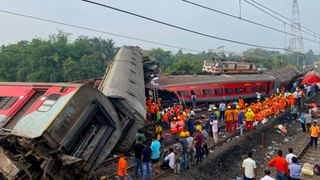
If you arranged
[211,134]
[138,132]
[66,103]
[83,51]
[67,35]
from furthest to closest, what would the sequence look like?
1. [67,35]
2. [83,51]
3. [211,134]
4. [138,132]
5. [66,103]

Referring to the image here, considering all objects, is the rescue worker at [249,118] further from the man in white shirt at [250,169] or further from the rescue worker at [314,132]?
the man in white shirt at [250,169]

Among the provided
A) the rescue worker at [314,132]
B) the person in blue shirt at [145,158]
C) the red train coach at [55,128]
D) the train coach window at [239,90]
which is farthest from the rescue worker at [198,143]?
the train coach window at [239,90]

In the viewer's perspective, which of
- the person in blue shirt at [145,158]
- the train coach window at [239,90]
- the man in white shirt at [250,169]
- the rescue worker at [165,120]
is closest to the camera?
the man in white shirt at [250,169]

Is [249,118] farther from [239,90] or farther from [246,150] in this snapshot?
[239,90]

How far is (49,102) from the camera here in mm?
9758

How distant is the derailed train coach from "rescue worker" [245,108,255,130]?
900 centimetres

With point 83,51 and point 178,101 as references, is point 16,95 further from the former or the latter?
point 83,51

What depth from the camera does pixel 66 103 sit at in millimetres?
9422

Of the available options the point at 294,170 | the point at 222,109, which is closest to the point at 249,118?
the point at 222,109

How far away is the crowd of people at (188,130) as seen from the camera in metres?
12.3

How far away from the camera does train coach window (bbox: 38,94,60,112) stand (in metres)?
9.52

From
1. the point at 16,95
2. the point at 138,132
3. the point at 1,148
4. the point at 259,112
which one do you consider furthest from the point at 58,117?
the point at 259,112

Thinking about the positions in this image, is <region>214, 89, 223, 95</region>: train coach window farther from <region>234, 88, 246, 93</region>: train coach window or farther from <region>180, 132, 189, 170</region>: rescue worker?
<region>180, 132, 189, 170</region>: rescue worker

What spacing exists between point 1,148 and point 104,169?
513 cm
